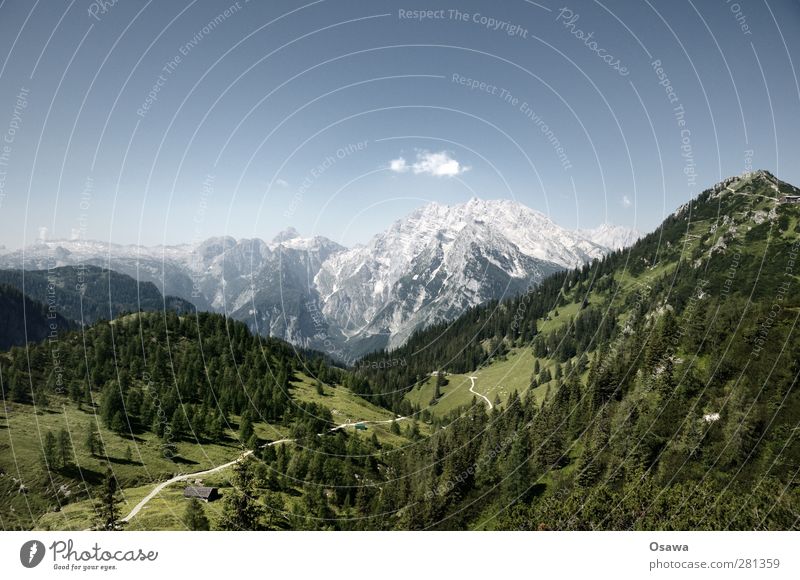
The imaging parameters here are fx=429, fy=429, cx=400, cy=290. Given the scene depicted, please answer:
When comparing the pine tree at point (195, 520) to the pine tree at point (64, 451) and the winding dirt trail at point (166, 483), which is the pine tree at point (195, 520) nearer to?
the winding dirt trail at point (166, 483)

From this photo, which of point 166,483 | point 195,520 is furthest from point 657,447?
point 166,483

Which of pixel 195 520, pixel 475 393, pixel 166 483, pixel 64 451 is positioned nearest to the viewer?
pixel 195 520

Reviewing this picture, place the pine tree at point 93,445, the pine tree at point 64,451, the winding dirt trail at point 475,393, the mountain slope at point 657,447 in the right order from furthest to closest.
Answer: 1. the winding dirt trail at point 475,393
2. the pine tree at point 93,445
3. the pine tree at point 64,451
4. the mountain slope at point 657,447

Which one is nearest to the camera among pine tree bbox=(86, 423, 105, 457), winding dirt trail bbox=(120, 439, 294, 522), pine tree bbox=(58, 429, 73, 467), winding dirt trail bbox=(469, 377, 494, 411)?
winding dirt trail bbox=(120, 439, 294, 522)

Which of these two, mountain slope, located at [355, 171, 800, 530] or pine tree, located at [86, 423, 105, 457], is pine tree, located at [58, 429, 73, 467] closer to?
pine tree, located at [86, 423, 105, 457]

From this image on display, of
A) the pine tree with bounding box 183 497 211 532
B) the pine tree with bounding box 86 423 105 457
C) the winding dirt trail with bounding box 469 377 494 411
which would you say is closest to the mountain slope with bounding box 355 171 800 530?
the pine tree with bounding box 183 497 211 532

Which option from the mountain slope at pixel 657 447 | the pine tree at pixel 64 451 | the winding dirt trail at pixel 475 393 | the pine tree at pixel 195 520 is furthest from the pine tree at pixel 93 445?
the winding dirt trail at pixel 475 393

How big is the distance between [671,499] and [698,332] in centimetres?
2778

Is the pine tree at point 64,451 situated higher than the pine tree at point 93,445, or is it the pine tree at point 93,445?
the pine tree at point 64,451

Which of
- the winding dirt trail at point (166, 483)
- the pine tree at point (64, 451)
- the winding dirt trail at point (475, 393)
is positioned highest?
the pine tree at point (64, 451)

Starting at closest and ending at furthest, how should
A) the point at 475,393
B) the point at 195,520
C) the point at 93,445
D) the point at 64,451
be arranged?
1. the point at 195,520
2. the point at 64,451
3. the point at 93,445
4. the point at 475,393

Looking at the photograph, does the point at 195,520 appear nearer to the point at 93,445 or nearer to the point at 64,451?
the point at 64,451
